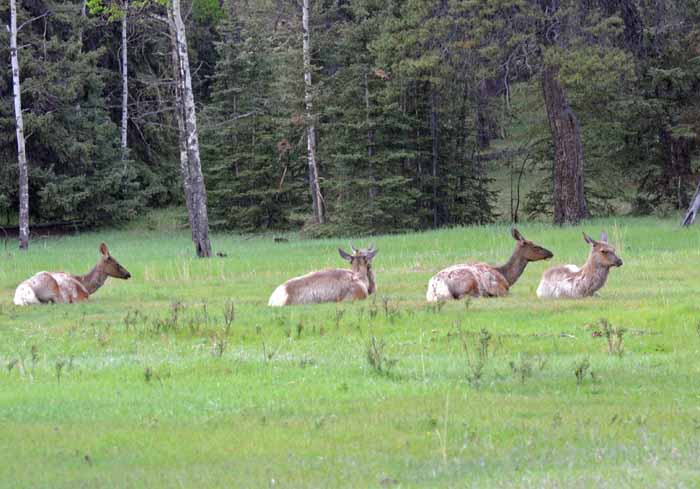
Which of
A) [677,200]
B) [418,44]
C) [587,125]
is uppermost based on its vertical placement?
[418,44]

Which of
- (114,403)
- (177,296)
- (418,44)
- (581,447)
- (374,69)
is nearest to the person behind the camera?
(581,447)

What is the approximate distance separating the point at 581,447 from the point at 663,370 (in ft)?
10.7

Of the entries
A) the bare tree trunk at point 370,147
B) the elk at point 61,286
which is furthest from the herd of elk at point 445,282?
the bare tree trunk at point 370,147

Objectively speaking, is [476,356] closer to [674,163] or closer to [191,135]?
[191,135]

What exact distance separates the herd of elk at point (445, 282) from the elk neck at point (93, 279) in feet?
1.38

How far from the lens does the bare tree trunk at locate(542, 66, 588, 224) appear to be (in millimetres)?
32719

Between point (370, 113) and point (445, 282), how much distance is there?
2357 cm

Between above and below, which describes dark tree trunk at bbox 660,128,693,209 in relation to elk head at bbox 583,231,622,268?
below

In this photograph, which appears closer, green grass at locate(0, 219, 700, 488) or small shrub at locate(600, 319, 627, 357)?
green grass at locate(0, 219, 700, 488)

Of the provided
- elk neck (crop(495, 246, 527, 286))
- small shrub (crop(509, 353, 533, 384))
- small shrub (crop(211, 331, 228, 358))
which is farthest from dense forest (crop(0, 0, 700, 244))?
small shrub (crop(509, 353, 533, 384))

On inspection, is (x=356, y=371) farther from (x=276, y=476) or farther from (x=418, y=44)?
(x=418, y=44)

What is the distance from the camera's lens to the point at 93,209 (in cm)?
4575

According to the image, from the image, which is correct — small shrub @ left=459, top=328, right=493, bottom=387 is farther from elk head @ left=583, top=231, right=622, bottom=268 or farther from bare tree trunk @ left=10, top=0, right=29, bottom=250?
bare tree trunk @ left=10, top=0, right=29, bottom=250

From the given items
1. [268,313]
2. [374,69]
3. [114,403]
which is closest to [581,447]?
[114,403]
